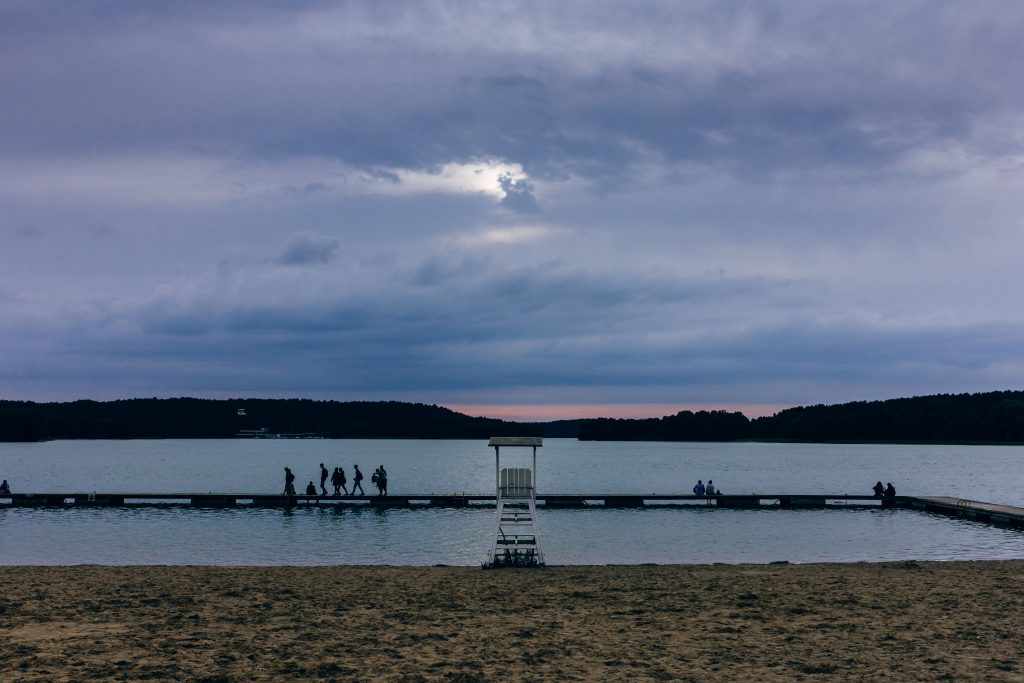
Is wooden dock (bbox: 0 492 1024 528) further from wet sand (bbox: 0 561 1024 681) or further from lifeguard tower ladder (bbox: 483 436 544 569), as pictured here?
wet sand (bbox: 0 561 1024 681)

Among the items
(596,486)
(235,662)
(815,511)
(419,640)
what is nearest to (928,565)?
(419,640)

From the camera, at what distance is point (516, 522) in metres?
28.6

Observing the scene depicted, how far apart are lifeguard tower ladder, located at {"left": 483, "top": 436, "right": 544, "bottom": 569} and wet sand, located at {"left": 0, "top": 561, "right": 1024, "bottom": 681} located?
226cm

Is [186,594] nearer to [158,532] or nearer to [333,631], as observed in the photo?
[333,631]

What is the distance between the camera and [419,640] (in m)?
13.5

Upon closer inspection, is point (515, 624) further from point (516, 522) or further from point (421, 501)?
point (421, 501)

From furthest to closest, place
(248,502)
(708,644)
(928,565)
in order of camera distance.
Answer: (248,502) → (928,565) → (708,644)

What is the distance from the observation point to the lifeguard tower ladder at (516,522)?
2367 cm

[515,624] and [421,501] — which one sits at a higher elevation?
[515,624]

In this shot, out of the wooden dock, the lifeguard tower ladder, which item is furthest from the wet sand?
the wooden dock

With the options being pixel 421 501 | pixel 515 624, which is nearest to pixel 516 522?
pixel 515 624

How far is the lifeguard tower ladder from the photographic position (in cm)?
2367

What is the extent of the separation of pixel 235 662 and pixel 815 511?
41219 mm

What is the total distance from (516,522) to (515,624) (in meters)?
13.9
